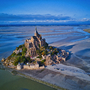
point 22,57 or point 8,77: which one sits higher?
point 22,57

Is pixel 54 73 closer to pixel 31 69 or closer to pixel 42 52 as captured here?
pixel 31 69

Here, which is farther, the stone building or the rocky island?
the stone building

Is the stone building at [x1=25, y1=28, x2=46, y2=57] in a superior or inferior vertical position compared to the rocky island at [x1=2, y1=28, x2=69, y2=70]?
superior

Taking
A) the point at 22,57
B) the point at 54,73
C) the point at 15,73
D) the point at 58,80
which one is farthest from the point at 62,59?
the point at 15,73

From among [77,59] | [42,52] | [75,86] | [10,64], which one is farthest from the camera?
[77,59]

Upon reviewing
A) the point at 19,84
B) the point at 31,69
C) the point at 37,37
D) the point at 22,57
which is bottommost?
the point at 19,84

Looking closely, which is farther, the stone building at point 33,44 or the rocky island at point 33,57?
the stone building at point 33,44

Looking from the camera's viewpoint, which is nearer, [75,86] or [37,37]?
[75,86]

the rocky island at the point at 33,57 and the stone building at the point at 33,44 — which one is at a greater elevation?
the stone building at the point at 33,44

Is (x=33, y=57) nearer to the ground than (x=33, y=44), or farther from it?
nearer to the ground

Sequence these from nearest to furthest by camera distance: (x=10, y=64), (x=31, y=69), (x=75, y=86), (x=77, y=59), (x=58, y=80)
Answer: (x=75, y=86)
(x=58, y=80)
(x=31, y=69)
(x=10, y=64)
(x=77, y=59)

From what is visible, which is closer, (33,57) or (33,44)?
(33,57)
